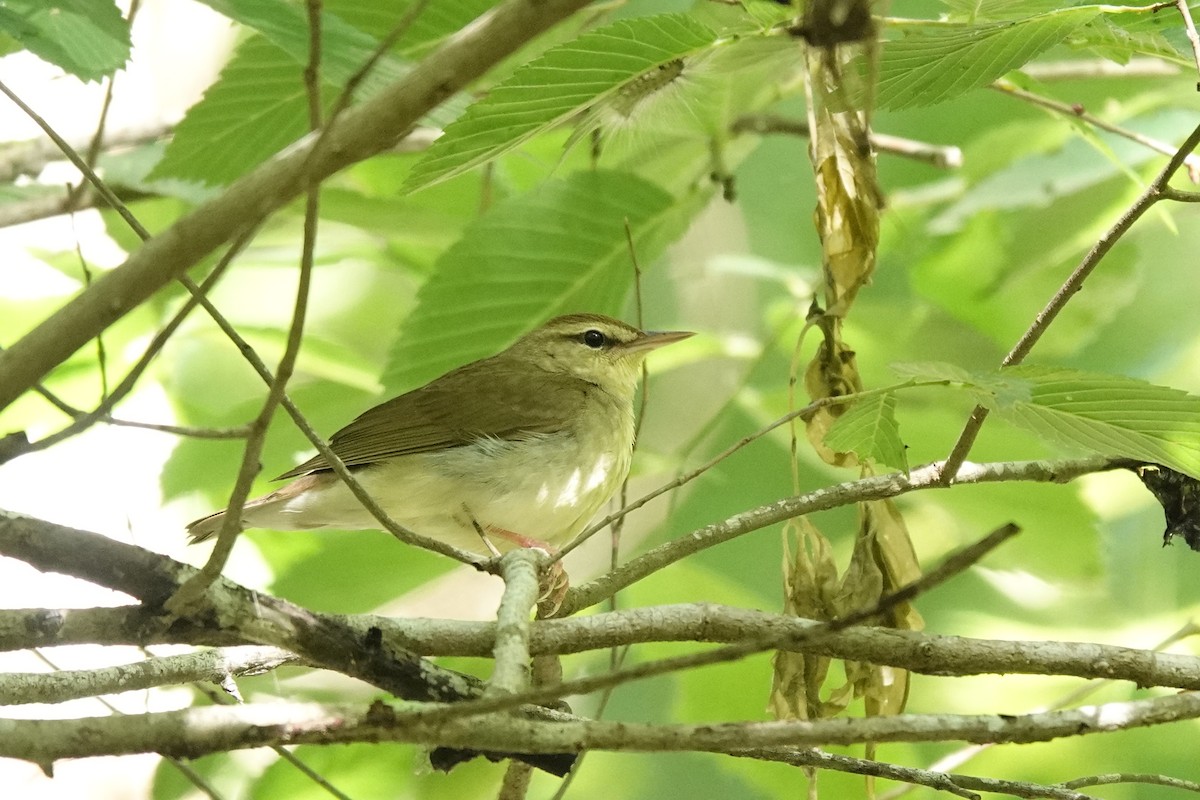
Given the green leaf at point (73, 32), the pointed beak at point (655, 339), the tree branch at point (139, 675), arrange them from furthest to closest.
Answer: the pointed beak at point (655, 339) < the tree branch at point (139, 675) < the green leaf at point (73, 32)

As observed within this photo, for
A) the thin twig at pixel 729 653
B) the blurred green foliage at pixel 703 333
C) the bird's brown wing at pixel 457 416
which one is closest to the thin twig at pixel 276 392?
the thin twig at pixel 729 653

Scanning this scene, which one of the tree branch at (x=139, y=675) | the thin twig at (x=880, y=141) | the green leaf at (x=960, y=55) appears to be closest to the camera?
the tree branch at (x=139, y=675)

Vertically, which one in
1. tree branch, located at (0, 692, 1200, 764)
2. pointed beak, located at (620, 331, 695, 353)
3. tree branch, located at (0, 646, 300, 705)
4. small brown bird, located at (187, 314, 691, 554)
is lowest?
tree branch, located at (0, 692, 1200, 764)

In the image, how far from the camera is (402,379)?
343cm

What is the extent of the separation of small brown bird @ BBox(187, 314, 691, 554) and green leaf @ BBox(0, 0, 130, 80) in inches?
61.2

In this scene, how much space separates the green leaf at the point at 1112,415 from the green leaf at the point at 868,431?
25 cm

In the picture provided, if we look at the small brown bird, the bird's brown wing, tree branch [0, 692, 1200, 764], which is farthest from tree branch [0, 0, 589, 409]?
the bird's brown wing

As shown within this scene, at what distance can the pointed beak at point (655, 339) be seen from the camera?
4027 mm

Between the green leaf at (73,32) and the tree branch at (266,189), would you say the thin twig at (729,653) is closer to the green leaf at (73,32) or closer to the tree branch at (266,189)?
the tree branch at (266,189)

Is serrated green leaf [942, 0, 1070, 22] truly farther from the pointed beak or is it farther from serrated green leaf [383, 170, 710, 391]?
the pointed beak

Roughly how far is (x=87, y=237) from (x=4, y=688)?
2.80m

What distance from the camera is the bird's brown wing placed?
397cm

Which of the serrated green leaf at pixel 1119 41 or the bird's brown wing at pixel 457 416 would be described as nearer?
the serrated green leaf at pixel 1119 41

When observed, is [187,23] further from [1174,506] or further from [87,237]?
[1174,506]
